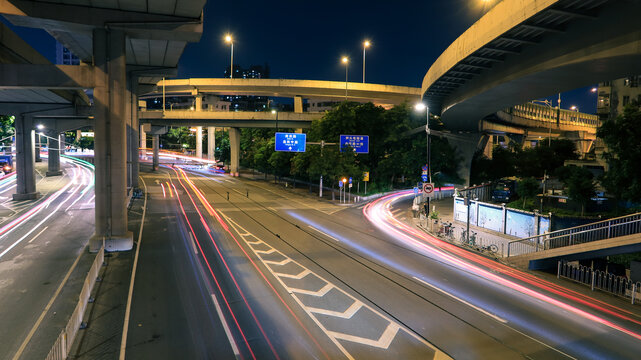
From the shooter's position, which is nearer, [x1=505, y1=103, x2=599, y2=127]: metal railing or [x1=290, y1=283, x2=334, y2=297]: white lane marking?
[x1=290, y1=283, x2=334, y2=297]: white lane marking

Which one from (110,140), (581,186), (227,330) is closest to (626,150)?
(581,186)

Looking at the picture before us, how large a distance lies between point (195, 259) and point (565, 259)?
18468mm

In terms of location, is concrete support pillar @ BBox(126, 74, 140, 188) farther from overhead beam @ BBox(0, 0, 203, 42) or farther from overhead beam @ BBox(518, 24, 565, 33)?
overhead beam @ BBox(518, 24, 565, 33)

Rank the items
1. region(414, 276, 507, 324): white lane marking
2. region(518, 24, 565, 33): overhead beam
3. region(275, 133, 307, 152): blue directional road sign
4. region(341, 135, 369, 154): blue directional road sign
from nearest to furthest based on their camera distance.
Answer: region(414, 276, 507, 324): white lane marking
region(518, 24, 565, 33): overhead beam
region(275, 133, 307, 152): blue directional road sign
region(341, 135, 369, 154): blue directional road sign

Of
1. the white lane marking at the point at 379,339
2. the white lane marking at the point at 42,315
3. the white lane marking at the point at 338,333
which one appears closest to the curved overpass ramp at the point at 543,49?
the white lane marking at the point at 338,333

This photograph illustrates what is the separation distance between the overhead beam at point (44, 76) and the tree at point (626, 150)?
2750 cm

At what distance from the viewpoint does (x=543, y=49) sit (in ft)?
54.2

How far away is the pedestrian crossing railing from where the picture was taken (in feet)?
49.4

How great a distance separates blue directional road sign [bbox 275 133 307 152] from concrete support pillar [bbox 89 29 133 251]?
22524 mm

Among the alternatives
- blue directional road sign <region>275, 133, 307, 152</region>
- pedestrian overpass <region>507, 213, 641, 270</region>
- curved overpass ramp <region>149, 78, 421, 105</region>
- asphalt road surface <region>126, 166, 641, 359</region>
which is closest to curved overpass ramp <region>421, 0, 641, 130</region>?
pedestrian overpass <region>507, 213, 641, 270</region>

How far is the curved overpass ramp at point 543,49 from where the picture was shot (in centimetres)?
1295

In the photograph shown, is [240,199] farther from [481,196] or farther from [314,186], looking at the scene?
[481,196]

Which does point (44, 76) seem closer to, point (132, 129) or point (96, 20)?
point (96, 20)

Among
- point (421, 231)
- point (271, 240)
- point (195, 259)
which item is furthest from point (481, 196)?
point (195, 259)
